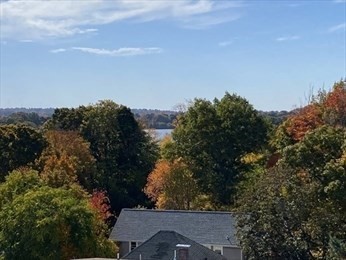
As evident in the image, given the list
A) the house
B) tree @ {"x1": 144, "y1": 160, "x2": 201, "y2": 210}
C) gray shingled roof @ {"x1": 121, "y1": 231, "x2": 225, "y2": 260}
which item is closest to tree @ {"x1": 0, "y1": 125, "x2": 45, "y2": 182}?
tree @ {"x1": 144, "y1": 160, "x2": 201, "y2": 210}

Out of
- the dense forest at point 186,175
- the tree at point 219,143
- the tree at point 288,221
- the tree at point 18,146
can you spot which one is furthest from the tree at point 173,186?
the tree at point 288,221

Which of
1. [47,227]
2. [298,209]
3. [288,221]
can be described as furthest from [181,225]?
[47,227]

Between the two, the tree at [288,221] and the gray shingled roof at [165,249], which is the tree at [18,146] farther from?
the tree at [288,221]

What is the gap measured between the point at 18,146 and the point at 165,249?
19.2 meters

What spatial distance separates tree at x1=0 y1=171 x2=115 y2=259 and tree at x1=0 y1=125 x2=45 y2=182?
45.5ft

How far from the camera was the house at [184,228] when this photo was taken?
119 ft

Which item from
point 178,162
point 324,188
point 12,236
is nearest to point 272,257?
point 324,188

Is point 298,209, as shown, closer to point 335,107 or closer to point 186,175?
Answer: point 335,107

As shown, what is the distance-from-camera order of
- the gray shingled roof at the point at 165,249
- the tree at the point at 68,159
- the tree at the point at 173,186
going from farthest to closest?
the tree at the point at 173,186 → the tree at the point at 68,159 → the gray shingled roof at the point at 165,249

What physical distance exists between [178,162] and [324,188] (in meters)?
18.2

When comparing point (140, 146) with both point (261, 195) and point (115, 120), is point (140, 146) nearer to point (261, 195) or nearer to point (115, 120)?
point (115, 120)

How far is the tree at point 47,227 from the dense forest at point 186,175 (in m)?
0.05

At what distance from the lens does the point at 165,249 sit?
105 ft

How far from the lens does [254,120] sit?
1918 inches
